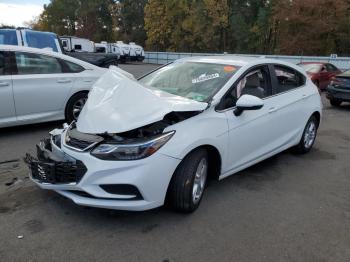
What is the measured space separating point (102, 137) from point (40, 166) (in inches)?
26.9

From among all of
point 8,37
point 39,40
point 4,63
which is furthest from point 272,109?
point 8,37

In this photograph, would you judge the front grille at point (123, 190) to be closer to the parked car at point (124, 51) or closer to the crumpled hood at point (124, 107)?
the crumpled hood at point (124, 107)

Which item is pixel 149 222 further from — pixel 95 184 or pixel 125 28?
pixel 125 28

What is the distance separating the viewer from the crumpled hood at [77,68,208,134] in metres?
3.59

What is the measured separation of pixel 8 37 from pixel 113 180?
32.7 feet

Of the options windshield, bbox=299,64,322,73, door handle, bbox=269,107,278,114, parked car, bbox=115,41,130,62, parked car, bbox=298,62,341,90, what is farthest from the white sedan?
parked car, bbox=115,41,130,62

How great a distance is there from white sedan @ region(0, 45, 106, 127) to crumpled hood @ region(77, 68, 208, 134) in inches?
106

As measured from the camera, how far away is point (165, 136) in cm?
353

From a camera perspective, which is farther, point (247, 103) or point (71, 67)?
point (71, 67)

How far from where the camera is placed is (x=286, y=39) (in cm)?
4156

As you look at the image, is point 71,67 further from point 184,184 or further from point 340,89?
point 340,89

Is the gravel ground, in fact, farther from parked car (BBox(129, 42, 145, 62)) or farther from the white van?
parked car (BBox(129, 42, 145, 62))

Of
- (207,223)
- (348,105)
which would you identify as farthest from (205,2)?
(207,223)

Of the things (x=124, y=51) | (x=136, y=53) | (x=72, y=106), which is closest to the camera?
(x=72, y=106)
